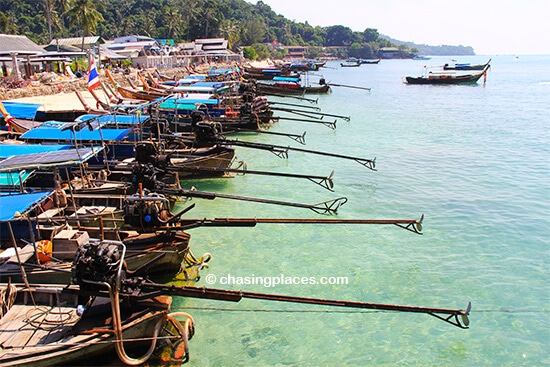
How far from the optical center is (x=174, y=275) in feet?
35.6

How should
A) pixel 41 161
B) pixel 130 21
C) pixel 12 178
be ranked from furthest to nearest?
pixel 130 21 → pixel 12 178 → pixel 41 161

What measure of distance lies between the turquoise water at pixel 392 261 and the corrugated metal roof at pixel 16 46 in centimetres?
2188

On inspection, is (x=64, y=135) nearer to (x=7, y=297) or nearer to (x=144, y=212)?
(x=144, y=212)

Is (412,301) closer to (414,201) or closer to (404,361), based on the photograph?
(404,361)

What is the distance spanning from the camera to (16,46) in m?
36.2

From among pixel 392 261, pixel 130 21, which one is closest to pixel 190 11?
pixel 130 21

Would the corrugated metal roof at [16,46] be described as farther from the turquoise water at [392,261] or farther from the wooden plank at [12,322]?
the wooden plank at [12,322]

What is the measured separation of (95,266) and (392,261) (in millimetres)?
8560

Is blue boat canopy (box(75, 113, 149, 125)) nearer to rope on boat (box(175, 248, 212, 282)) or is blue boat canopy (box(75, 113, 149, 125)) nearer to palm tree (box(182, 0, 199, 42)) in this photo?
rope on boat (box(175, 248, 212, 282))

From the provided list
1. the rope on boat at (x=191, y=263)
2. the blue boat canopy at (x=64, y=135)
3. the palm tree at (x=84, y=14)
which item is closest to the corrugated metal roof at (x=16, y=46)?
the palm tree at (x=84, y=14)

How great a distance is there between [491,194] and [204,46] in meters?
72.0

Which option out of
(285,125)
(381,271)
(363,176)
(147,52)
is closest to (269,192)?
(363,176)

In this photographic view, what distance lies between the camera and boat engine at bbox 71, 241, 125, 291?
6.68 metres

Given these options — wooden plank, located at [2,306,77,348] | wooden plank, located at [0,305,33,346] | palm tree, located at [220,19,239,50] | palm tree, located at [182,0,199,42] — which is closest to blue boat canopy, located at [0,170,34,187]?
wooden plank, located at [0,305,33,346]
